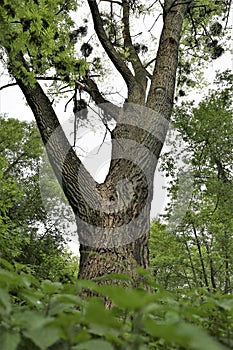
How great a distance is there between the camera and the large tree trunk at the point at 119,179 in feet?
11.7

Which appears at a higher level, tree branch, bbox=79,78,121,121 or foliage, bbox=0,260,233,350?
tree branch, bbox=79,78,121,121

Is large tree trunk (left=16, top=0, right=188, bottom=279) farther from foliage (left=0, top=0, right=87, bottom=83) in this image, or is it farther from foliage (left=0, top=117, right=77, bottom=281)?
foliage (left=0, top=117, right=77, bottom=281)

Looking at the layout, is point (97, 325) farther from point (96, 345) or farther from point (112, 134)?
point (112, 134)

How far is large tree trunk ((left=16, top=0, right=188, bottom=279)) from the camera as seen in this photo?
3.56 metres

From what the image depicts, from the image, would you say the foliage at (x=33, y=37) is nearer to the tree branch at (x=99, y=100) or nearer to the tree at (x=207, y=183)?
the tree branch at (x=99, y=100)

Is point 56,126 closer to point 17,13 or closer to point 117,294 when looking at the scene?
point 17,13

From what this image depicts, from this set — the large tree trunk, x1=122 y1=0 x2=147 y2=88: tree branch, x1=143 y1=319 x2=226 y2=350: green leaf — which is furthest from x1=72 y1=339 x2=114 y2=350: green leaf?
x1=122 y1=0 x2=147 y2=88: tree branch

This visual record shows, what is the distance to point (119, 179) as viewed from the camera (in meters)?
4.10

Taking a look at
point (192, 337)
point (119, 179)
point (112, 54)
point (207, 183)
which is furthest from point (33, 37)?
point (207, 183)

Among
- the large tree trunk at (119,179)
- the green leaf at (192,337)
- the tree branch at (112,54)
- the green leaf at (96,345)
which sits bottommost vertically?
the green leaf at (96,345)

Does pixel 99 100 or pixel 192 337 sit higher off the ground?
pixel 99 100

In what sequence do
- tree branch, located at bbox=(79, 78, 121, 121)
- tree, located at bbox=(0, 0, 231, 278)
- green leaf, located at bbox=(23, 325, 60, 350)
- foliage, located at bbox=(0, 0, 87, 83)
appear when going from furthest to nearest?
tree branch, located at bbox=(79, 78, 121, 121) < tree, located at bbox=(0, 0, 231, 278) < foliage, located at bbox=(0, 0, 87, 83) < green leaf, located at bbox=(23, 325, 60, 350)

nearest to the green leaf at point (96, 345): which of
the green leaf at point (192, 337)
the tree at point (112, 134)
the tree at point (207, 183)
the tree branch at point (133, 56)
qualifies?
the green leaf at point (192, 337)

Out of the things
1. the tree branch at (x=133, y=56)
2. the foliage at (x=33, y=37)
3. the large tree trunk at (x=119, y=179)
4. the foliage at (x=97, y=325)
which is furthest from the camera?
the tree branch at (x=133, y=56)
